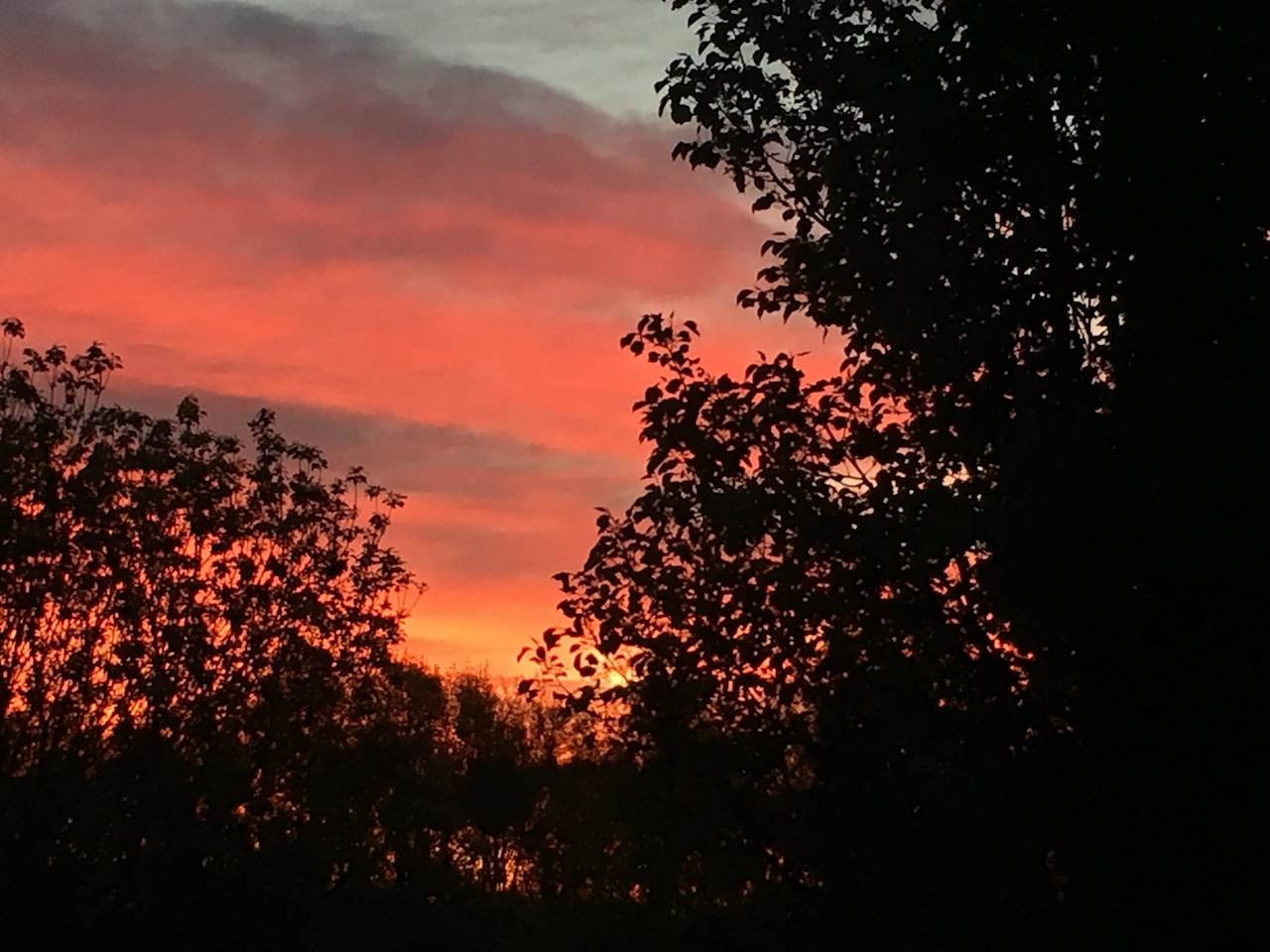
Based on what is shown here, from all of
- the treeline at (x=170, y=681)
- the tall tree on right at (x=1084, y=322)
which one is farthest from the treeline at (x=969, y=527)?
the treeline at (x=170, y=681)

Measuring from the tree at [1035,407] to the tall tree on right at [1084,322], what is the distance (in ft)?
0.09

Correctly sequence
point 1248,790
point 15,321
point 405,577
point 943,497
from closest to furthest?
point 1248,790, point 943,497, point 15,321, point 405,577

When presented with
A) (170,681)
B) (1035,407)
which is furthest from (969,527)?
(170,681)

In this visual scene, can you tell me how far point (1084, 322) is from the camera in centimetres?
1371

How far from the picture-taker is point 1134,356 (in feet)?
43.3

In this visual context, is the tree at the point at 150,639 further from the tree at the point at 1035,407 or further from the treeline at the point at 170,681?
the tree at the point at 1035,407

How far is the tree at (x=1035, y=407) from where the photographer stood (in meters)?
11.7

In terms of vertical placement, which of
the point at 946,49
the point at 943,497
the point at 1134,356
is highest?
the point at 946,49

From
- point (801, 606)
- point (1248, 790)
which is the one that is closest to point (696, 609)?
point (801, 606)

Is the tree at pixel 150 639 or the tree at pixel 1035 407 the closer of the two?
the tree at pixel 1035 407

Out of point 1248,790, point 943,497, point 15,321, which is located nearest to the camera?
point 1248,790

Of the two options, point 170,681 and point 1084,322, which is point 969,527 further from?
point 170,681

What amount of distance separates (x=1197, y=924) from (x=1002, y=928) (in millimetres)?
1474

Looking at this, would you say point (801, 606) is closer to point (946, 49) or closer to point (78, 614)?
point (946, 49)
